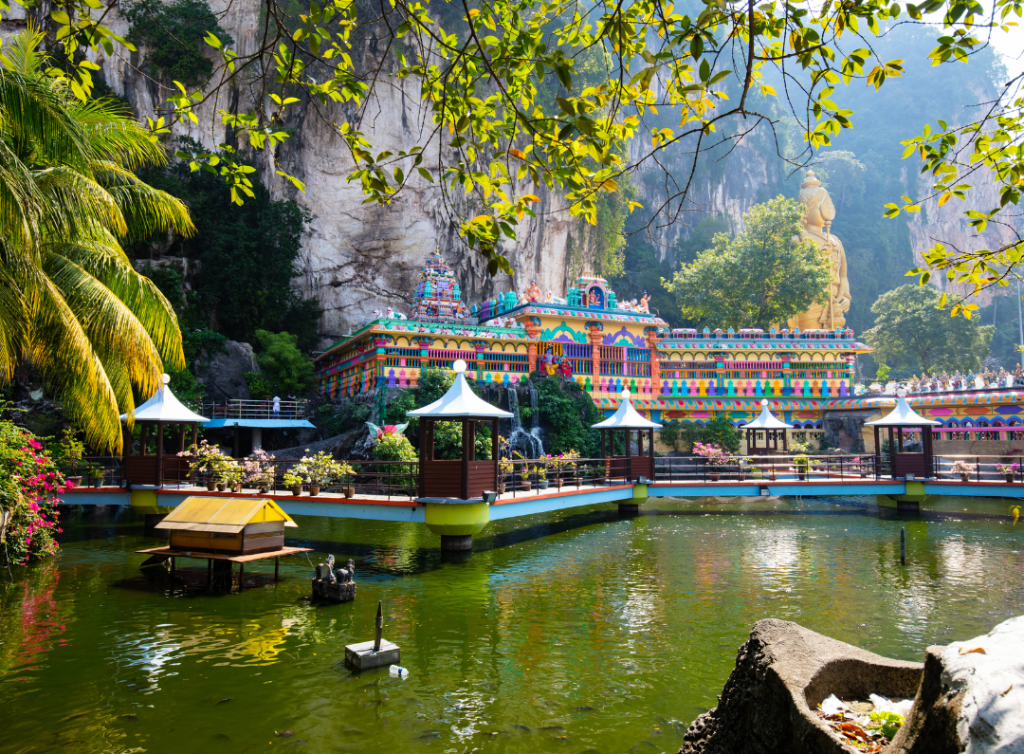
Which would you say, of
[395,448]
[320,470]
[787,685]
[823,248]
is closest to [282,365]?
[395,448]

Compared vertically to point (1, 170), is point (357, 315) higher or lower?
higher

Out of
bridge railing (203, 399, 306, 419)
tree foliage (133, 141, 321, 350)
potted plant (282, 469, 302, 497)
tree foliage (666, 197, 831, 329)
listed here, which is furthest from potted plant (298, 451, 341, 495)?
tree foliage (666, 197, 831, 329)

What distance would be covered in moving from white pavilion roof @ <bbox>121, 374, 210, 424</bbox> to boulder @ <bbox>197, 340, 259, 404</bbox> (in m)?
9.69

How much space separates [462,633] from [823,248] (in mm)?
42024

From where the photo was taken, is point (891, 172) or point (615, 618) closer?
point (615, 618)

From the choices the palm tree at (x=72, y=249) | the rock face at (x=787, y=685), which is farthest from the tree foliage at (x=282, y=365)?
the rock face at (x=787, y=685)

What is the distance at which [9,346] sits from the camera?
10.1m

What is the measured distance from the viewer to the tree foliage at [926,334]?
4794 centimetres

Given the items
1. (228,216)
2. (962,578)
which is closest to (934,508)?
(962,578)

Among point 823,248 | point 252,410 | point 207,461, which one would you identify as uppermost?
point 823,248

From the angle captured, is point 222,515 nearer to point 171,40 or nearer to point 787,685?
point 787,685

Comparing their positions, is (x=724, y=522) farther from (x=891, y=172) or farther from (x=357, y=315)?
(x=891, y=172)

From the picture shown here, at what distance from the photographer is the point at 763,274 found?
130ft

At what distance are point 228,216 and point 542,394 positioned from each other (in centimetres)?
1759
